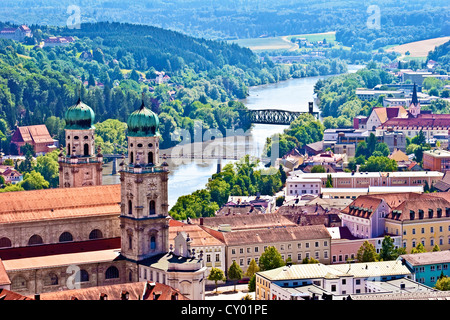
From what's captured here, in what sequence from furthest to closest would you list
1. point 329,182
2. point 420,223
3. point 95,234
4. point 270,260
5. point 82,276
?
point 329,182 → point 420,223 → point 270,260 → point 95,234 → point 82,276

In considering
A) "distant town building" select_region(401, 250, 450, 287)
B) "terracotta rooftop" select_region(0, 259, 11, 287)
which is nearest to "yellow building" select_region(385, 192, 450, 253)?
"distant town building" select_region(401, 250, 450, 287)

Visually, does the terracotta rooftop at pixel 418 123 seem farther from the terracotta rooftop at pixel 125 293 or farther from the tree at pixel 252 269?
the terracotta rooftop at pixel 125 293

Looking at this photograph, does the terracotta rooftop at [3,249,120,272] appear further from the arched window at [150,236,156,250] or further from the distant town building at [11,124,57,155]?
the distant town building at [11,124,57,155]

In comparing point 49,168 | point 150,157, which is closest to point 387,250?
point 150,157

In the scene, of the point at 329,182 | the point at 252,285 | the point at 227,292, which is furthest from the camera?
the point at 329,182

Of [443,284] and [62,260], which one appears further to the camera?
[443,284]

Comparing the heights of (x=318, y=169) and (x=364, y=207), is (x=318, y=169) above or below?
above

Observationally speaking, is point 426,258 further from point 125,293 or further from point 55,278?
point 125,293
